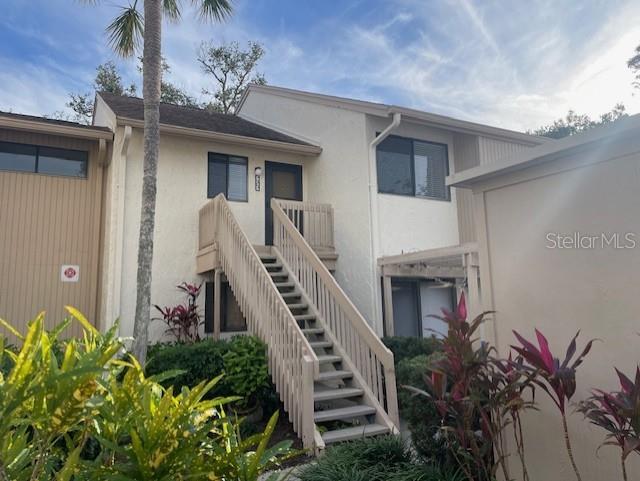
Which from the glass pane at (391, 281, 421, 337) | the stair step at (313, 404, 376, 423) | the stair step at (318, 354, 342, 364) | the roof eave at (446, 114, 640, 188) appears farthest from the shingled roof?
the roof eave at (446, 114, 640, 188)

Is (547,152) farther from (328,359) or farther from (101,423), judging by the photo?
(328,359)

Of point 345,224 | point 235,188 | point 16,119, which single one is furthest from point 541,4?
point 16,119

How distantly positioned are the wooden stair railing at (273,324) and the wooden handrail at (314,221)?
5.99ft

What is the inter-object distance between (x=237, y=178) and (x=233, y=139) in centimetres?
95

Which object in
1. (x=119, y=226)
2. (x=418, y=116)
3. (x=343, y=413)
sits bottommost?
(x=343, y=413)

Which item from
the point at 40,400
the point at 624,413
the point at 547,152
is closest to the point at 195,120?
the point at 547,152

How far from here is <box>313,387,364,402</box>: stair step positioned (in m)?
5.81

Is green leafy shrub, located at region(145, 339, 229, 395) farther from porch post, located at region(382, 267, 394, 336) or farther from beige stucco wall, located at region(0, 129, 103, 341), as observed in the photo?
porch post, located at region(382, 267, 394, 336)

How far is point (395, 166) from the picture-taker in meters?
9.67

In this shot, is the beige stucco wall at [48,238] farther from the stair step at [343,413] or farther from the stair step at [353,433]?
the stair step at [353,433]

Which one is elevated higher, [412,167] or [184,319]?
[412,167]

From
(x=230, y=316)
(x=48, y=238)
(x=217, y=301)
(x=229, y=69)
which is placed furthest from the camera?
(x=229, y=69)

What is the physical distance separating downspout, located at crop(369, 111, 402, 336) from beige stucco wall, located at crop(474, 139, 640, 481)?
5.01 meters

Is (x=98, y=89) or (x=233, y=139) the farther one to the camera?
(x=98, y=89)
